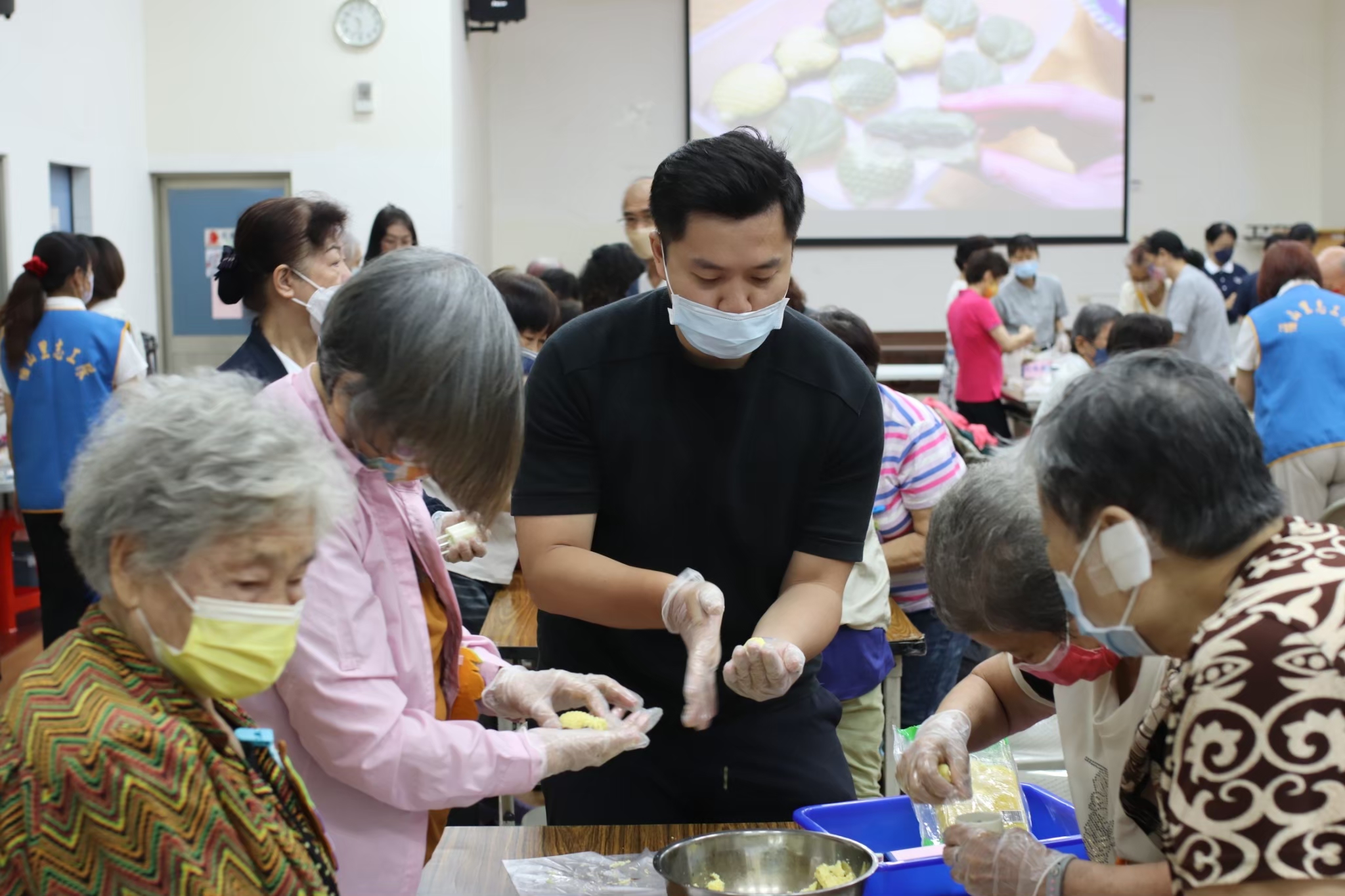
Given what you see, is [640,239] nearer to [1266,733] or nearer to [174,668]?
[174,668]

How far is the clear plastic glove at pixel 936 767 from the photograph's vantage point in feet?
5.54

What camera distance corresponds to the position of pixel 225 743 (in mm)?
1172

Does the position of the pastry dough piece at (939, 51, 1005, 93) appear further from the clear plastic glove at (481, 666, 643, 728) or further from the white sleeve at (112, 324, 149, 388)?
the clear plastic glove at (481, 666, 643, 728)

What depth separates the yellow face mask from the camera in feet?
3.81

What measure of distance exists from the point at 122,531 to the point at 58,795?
0.75 feet

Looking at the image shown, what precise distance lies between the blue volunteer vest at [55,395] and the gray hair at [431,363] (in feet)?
10.8

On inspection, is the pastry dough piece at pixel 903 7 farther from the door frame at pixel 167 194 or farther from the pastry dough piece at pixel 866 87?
the door frame at pixel 167 194

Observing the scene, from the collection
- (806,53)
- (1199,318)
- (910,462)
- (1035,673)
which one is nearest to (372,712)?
(1035,673)

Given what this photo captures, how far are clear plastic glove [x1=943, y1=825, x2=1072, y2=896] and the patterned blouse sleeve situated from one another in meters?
0.32

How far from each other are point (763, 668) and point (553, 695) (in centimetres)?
28

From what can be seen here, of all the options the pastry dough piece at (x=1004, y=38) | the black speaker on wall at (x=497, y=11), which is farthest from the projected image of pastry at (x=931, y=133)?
the black speaker on wall at (x=497, y=11)

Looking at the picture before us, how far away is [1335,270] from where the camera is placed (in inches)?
242

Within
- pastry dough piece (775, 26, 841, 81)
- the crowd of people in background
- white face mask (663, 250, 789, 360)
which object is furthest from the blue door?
white face mask (663, 250, 789, 360)

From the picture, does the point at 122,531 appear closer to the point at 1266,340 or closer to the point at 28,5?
the point at 1266,340
